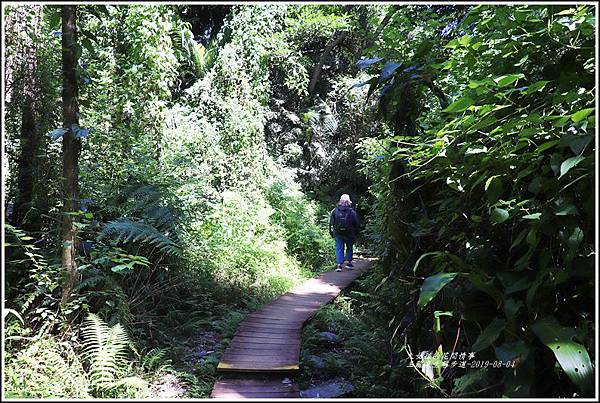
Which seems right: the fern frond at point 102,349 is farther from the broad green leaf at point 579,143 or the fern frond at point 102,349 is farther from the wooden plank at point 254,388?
the broad green leaf at point 579,143

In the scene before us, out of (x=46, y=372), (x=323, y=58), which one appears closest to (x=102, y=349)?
(x=46, y=372)

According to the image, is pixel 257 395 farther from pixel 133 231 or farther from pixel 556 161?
pixel 556 161

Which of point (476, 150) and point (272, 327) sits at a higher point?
point (476, 150)

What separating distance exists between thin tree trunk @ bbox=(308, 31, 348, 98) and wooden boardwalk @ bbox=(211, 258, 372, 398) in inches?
315

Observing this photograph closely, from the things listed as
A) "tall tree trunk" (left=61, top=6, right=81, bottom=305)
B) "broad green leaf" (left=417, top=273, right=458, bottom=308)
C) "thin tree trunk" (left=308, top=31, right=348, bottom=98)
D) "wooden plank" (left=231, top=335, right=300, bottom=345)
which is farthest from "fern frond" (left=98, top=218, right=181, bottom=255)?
"thin tree trunk" (left=308, top=31, right=348, bottom=98)

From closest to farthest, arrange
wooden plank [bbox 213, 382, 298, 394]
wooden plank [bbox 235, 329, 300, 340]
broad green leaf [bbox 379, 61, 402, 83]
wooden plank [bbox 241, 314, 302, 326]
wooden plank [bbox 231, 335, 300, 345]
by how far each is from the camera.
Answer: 1. broad green leaf [bbox 379, 61, 402, 83]
2. wooden plank [bbox 213, 382, 298, 394]
3. wooden plank [bbox 231, 335, 300, 345]
4. wooden plank [bbox 235, 329, 300, 340]
5. wooden plank [bbox 241, 314, 302, 326]

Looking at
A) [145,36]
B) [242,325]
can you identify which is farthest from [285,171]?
[242,325]

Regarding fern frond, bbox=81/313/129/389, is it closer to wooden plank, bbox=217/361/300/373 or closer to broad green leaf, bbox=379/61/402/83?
wooden plank, bbox=217/361/300/373

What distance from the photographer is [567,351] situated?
1529 millimetres

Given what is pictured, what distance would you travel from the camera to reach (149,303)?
14.2 ft

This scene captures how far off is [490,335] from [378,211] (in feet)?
11.5

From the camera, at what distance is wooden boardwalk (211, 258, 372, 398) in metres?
3.28

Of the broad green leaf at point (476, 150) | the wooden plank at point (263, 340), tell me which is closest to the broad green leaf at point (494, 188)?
the broad green leaf at point (476, 150)

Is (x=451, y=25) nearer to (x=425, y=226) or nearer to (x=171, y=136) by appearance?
(x=425, y=226)
